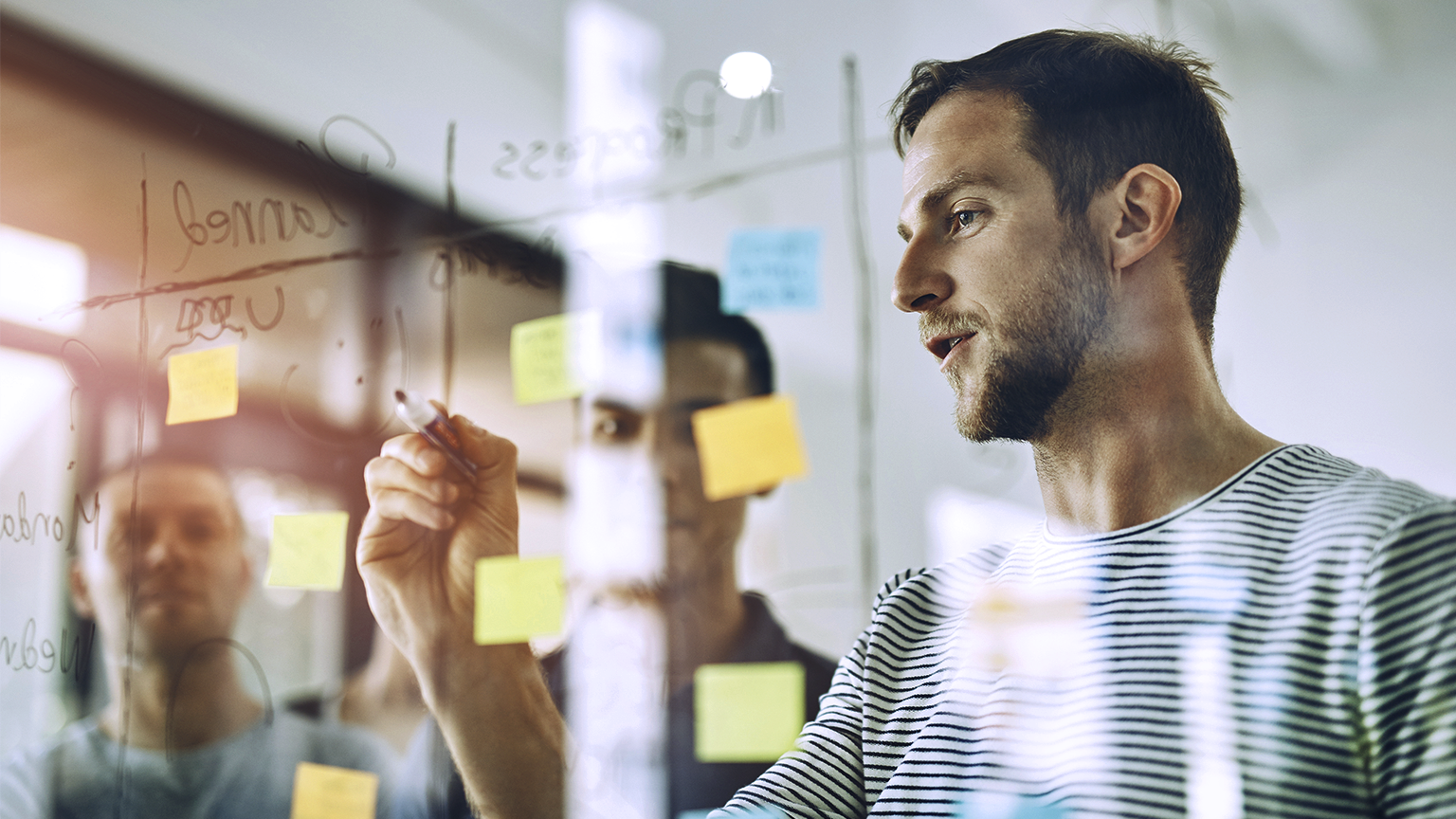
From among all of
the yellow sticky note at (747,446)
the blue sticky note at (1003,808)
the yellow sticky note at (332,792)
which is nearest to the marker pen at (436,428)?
the yellow sticky note at (747,446)

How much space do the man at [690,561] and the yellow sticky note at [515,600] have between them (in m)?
0.04

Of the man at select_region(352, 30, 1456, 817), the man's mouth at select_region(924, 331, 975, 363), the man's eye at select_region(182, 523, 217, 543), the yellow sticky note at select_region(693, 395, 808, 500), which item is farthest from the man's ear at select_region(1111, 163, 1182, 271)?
the man's eye at select_region(182, 523, 217, 543)

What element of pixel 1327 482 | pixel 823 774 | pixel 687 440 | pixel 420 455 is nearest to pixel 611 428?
pixel 687 440

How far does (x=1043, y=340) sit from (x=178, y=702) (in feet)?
3.31

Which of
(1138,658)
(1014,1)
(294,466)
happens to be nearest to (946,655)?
(1138,658)

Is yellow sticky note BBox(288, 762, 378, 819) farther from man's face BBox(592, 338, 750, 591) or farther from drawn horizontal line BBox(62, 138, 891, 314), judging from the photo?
drawn horizontal line BBox(62, 138, 891, 314)

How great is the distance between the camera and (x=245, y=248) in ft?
3.64

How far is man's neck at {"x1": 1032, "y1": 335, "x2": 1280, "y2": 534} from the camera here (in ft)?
2.22

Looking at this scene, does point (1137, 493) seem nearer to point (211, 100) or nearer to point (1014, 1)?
point (1014, 1)

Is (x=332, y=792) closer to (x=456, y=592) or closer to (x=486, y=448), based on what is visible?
(x=456, y=592)

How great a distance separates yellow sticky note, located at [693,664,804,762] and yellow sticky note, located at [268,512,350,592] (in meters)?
0.42

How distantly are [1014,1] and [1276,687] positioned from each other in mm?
581

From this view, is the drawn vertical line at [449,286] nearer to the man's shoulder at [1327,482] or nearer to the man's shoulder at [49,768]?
the man's shoulder at [49,768]

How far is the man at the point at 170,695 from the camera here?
3.49 feet
